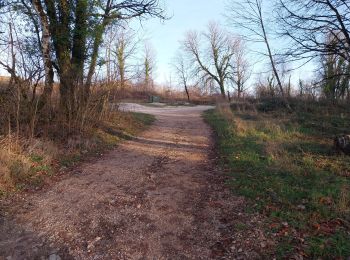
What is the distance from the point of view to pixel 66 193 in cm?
559

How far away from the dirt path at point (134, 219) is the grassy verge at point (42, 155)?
545 millimetres

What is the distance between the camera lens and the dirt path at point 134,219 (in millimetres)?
3758

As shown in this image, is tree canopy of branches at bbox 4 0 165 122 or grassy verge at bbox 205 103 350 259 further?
tree canopy of branches at bbox 4 0 165 122

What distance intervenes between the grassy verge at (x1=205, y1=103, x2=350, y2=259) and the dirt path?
1.16 feet

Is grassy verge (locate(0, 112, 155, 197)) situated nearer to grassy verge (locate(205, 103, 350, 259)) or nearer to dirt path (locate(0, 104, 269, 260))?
dirt path (locate(0, 104, 269, 260))

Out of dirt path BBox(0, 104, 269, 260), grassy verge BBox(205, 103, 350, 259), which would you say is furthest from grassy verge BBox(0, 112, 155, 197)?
grassy verge BBox(205, 103, 350, 259)

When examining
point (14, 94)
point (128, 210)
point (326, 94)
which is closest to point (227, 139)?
point (128, 210)

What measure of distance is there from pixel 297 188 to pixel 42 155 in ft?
18.8

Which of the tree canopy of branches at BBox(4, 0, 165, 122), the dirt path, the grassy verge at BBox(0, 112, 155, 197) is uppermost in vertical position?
the tree canopy of branches at BBox(4, 0, 165, 122)

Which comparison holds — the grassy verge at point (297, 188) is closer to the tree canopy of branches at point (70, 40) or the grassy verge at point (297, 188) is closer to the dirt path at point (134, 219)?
the dirt path at point (134, 219)

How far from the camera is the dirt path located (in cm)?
376

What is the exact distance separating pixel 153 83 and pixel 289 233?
54333 mm

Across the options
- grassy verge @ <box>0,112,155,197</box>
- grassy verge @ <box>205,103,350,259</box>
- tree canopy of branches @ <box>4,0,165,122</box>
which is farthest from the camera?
tree canopy of branches @ <box>4,0,165,122</box>

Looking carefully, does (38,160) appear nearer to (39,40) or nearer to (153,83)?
(39,40)
